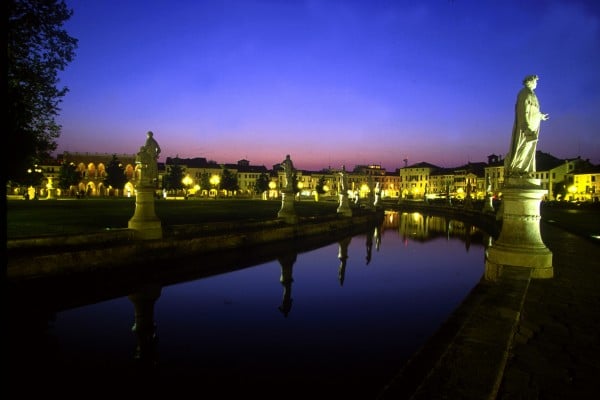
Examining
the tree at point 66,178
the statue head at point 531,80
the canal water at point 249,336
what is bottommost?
the canal water at point 249,336

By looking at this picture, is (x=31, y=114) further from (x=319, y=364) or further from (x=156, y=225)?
(x=319, y=364)

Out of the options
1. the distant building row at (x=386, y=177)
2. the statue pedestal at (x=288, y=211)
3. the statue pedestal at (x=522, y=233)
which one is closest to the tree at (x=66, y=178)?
the distant building row at (x=386, y=177)

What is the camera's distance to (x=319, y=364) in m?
6.62

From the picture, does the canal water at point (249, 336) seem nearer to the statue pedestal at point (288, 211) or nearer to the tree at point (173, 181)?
the statue pedestal at point (288, 211)

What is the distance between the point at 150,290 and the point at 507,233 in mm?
9561

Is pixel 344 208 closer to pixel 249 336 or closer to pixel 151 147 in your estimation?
pixel 151 147

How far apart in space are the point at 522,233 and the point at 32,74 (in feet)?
61.2

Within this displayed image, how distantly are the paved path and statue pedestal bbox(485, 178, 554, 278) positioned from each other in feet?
1.43

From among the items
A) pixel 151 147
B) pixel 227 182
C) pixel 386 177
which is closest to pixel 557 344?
pixel 151 147

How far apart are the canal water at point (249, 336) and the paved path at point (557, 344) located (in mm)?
2068

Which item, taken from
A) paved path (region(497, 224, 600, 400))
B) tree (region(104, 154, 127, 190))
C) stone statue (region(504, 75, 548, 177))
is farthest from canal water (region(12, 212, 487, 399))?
tree (region(104, 154, 127, 190))

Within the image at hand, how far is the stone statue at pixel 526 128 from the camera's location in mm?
9422

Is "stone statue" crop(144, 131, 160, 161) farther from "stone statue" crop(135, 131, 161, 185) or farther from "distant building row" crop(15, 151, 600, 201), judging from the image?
"distant building row" crop(15, 151, 600, 201)

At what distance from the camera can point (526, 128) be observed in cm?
943
